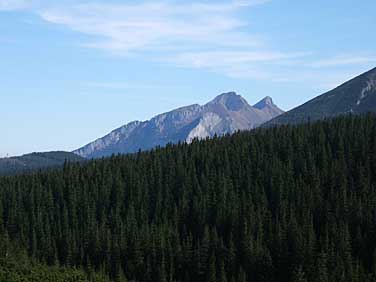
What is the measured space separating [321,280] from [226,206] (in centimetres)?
6640

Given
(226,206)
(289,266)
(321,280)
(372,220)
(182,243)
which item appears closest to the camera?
(321,280)

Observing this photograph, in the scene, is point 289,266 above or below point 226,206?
below

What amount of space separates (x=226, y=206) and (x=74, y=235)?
146 feet

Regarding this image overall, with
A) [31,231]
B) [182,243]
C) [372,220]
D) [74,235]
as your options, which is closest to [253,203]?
[182,243]

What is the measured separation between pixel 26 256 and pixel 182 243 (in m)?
41.6

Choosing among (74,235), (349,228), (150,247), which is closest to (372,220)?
(349,228)

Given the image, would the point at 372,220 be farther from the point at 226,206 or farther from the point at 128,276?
the point at 128,276

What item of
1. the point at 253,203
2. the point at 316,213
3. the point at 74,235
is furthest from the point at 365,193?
the point at 74,235

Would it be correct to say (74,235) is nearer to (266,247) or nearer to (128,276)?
(128,276)

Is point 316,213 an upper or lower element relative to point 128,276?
upper

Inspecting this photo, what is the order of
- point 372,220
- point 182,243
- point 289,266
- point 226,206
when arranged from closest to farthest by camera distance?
point 289,266 → point 372,220 → point 182,243 → point 226,206

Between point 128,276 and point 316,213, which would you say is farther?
point 316,213

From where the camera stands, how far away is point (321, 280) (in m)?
125

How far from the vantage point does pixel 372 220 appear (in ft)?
532
